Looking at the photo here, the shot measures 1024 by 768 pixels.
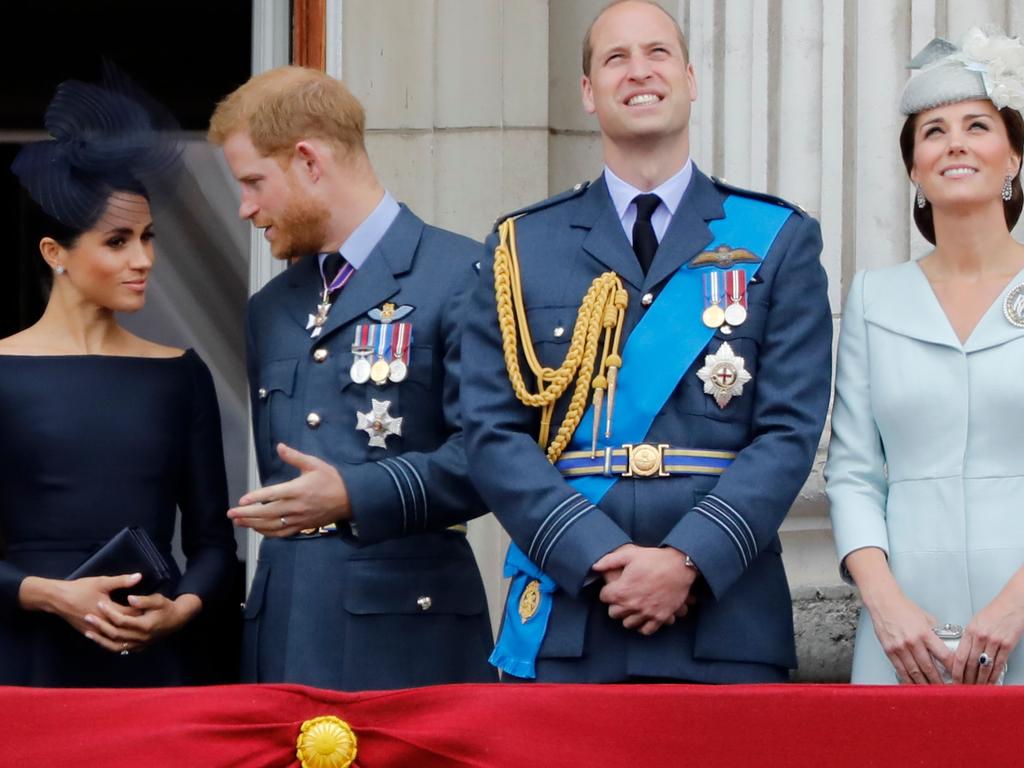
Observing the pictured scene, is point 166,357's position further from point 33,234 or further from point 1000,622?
point 33,234

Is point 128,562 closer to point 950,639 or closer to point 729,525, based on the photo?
point 729,525

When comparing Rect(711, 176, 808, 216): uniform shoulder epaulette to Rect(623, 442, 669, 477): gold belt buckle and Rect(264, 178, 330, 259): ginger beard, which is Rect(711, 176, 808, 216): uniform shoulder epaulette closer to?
Rect(623, 442, 669, 477): gold belt buckle

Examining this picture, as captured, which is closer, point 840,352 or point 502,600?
point 840,352

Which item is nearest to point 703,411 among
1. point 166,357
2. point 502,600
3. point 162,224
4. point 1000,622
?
point 1000,622

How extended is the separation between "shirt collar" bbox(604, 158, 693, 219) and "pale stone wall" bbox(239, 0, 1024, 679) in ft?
3.38

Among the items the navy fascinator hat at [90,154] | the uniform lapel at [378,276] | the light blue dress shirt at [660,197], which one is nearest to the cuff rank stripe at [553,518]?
the light blue dress shirt at [660,197]

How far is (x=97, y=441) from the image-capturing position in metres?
3.86

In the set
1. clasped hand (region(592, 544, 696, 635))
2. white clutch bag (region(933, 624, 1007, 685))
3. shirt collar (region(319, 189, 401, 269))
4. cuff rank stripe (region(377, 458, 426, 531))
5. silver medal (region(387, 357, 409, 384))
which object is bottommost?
white clutch bag (region(933, 624, 1007, 685))

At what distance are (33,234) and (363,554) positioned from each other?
3497mm

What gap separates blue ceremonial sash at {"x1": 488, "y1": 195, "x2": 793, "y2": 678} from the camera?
332 centimetres

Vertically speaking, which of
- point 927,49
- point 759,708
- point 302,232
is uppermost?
point 927,49

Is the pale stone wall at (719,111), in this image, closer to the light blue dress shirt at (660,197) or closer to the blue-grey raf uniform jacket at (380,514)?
the blue-grey raf uniform jacket at (380,514)

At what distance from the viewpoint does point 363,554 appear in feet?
12.3

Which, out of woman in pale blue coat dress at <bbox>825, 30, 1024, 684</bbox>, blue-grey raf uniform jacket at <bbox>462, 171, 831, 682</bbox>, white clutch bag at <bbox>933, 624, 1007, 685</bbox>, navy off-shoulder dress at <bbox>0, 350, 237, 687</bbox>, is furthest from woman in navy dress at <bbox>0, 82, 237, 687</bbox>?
white clutch bag at <bbox>933, 624, 1007, 685</bbox>
